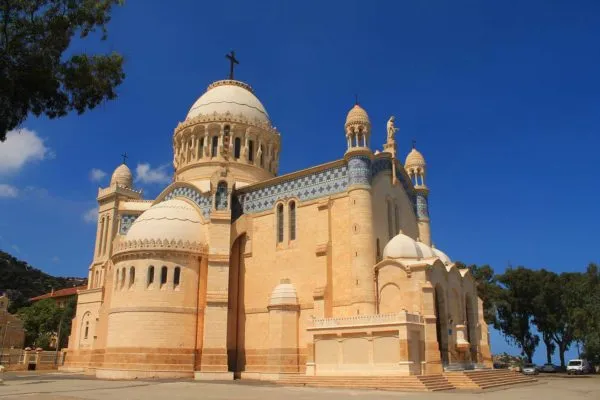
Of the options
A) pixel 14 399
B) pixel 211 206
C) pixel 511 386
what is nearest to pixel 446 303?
pixel 511 386

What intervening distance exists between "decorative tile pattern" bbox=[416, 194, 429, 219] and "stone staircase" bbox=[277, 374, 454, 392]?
545 inches

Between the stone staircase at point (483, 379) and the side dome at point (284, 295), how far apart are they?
8.86 metres

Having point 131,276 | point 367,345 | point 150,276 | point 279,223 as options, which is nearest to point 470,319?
point 367,345

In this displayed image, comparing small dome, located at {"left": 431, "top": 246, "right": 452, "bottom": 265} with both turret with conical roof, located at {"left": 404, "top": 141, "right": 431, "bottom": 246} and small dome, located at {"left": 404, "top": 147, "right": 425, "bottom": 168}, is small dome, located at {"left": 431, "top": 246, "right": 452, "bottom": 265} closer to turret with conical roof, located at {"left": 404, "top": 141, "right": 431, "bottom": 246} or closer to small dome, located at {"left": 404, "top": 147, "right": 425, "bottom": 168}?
turret with conical roof, located at {"left": 404, "top": 141, "right": 431, "bottom": 246}

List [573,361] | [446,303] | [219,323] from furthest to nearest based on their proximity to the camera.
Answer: [573,361] < [219,323] < [446,303]

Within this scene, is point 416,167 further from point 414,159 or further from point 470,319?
point 470,319

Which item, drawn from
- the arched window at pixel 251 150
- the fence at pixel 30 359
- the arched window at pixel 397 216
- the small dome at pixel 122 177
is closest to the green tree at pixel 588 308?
the arched window at pixel 397 216

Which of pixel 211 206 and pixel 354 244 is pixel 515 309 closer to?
pixel 354 244

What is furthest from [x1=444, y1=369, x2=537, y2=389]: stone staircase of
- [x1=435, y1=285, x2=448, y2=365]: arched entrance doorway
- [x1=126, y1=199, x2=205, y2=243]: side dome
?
[x1=126, y1=199, x2=205, y2=243]: side dome

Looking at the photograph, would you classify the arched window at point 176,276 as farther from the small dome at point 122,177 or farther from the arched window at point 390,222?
the small dome at point 122,177

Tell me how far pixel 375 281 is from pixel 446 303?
396cm

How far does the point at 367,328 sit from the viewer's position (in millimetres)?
23625

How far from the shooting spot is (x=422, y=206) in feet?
116

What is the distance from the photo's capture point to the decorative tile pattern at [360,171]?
2820 centimetres
